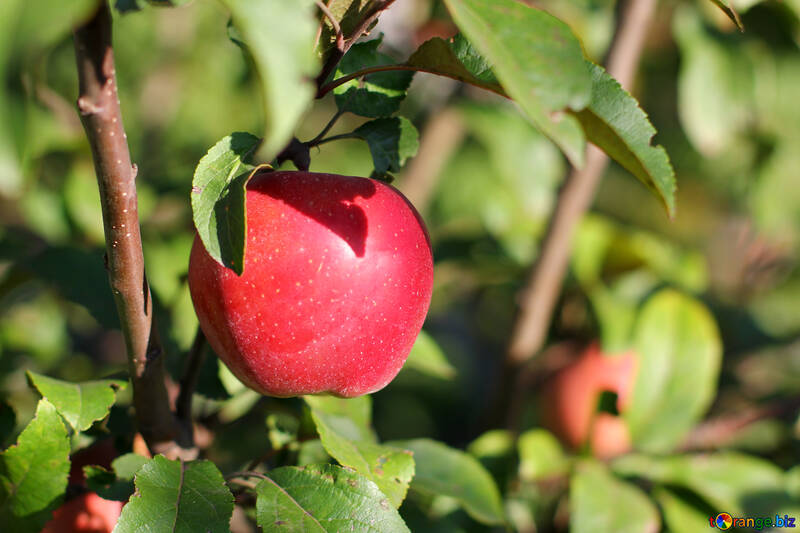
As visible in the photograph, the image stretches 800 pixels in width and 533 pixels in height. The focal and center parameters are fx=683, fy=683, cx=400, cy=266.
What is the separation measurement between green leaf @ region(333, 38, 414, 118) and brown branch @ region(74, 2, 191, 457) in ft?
A: 0.53

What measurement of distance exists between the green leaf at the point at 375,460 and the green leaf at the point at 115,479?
136mm

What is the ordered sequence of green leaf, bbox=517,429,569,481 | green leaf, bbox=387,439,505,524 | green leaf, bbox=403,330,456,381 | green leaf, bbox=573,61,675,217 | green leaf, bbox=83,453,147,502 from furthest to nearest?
green leaf, bbox=517,429,569,481 < green leaf, bbox=403,330,456,381 < green leaf, bbox=387,439,505,524 < green leaf, bbox=83,453,147,502 < green leaf, bbox=573,61,675,217

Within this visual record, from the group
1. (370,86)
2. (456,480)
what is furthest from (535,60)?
(456,480)

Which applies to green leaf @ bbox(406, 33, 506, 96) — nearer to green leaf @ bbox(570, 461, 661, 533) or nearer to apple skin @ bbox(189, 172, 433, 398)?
apple skin @ bbox(189, 172, 433, 398)

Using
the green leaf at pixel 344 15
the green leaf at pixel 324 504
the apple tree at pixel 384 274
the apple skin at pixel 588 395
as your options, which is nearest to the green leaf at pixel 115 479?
the apple tree at pixel 384 274

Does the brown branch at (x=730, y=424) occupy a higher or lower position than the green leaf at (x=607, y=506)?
lower

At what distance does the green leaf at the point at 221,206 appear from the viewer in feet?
1.26

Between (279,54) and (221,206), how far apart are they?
15 cm

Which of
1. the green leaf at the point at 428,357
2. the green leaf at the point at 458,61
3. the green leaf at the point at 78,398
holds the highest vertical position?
the green leaf at the point at 458,61

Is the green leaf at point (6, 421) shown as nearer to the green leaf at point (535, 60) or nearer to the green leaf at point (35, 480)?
the green leaf at point (35, 480)

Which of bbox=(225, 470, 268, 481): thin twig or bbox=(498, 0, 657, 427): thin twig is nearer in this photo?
bbox=(225, 470, 268, 481): thin twig

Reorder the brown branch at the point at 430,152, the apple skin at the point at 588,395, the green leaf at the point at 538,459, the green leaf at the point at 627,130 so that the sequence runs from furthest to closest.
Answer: the brown branch at the point at 430,152 → the apple skin at the point at 588,395 → the green leaf at the point at 538,459 → the green leaf at the point at 627,130

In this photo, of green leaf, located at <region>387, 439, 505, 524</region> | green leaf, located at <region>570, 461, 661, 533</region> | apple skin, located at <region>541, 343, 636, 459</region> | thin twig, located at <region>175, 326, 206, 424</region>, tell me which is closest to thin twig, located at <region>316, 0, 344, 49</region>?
thin twig, located at <region>175, 326, 206, 424</region>

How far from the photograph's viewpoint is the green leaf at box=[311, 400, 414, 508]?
47 cm
